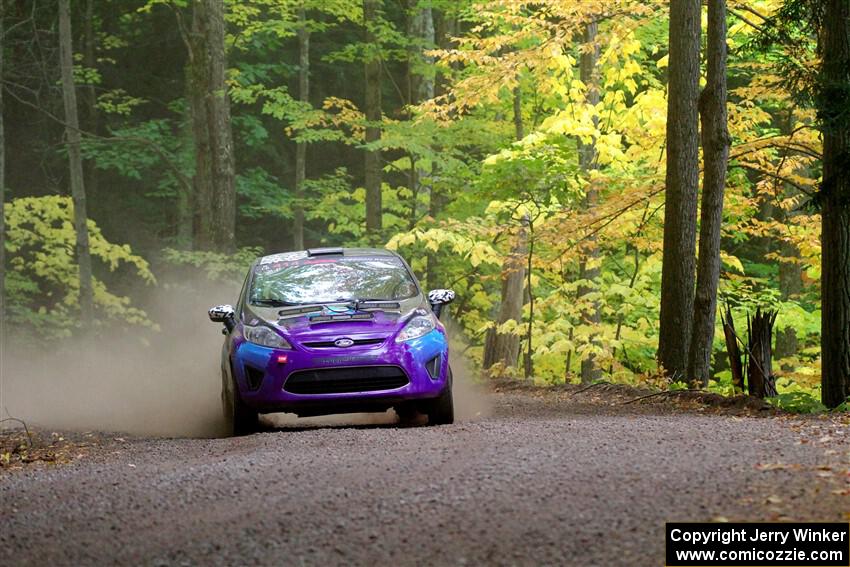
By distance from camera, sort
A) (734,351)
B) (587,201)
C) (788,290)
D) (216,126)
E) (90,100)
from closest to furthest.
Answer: (734,351) → (587,201) → (216,126) → (788,290) → (90,100)

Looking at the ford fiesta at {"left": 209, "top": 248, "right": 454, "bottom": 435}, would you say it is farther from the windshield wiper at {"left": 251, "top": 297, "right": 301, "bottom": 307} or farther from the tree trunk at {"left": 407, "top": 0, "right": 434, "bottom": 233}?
the tree trunk at {"left": 407, "top": 0, "right": 434, "bottom": 233}

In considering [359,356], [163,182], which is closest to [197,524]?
[359,356]

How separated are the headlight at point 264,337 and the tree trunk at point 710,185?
6.56 metres

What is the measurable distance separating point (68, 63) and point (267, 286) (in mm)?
16810

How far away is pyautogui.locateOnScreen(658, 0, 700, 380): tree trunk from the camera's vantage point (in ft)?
49.5

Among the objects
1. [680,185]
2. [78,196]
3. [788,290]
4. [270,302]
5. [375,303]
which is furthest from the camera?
[788,290]

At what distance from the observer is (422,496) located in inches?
255

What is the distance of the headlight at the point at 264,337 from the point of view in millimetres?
10391

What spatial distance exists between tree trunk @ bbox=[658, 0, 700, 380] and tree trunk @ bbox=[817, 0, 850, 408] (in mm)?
3144

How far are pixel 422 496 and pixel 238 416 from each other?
4.54 meters

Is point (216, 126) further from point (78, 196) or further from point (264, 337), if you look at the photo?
point (264, 337)

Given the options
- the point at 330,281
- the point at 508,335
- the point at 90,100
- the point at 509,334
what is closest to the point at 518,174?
the point at 509,334

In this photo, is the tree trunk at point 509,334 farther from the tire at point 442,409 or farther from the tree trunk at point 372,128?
the tire at point 442,409

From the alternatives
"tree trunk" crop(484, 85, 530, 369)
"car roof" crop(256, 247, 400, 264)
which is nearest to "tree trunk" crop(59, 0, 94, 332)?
"tree trunk" crop(484, 85, 530, 369)
